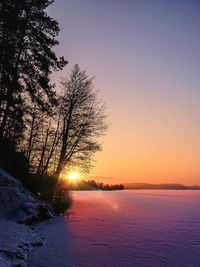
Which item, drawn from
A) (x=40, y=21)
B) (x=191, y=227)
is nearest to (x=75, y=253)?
(x=191, y=227)

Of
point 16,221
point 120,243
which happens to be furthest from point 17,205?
point 120,243

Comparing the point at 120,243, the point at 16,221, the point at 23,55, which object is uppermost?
the point at 23,55

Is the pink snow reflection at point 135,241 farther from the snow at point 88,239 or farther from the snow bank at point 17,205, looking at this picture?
the snow bank at point 17,205

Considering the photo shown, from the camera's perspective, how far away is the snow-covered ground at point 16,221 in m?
9.17

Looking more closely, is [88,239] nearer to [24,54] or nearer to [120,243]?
[120,243]

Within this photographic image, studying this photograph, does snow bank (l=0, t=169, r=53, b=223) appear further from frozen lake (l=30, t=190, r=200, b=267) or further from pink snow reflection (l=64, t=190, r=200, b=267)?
pink snow reflection (l=64, t=190, r=200, b=267)

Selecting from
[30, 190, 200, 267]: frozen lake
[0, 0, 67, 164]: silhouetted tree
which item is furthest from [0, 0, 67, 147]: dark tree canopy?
[30, 190, 200, 267]: frozen lake

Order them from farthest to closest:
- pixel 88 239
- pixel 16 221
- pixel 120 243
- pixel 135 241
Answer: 1. pixel 16 221
2. pixel 88 239
3. pixel 135 241
4. pixel 120 243

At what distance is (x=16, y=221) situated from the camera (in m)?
14.7

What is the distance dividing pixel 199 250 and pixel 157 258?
6.47 ft

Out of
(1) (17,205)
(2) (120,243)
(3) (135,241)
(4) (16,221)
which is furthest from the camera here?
(1) (17,205)

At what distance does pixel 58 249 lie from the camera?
1084 cm

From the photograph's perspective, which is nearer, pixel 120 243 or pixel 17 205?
pixel 120 243

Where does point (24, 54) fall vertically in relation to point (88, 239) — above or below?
above
